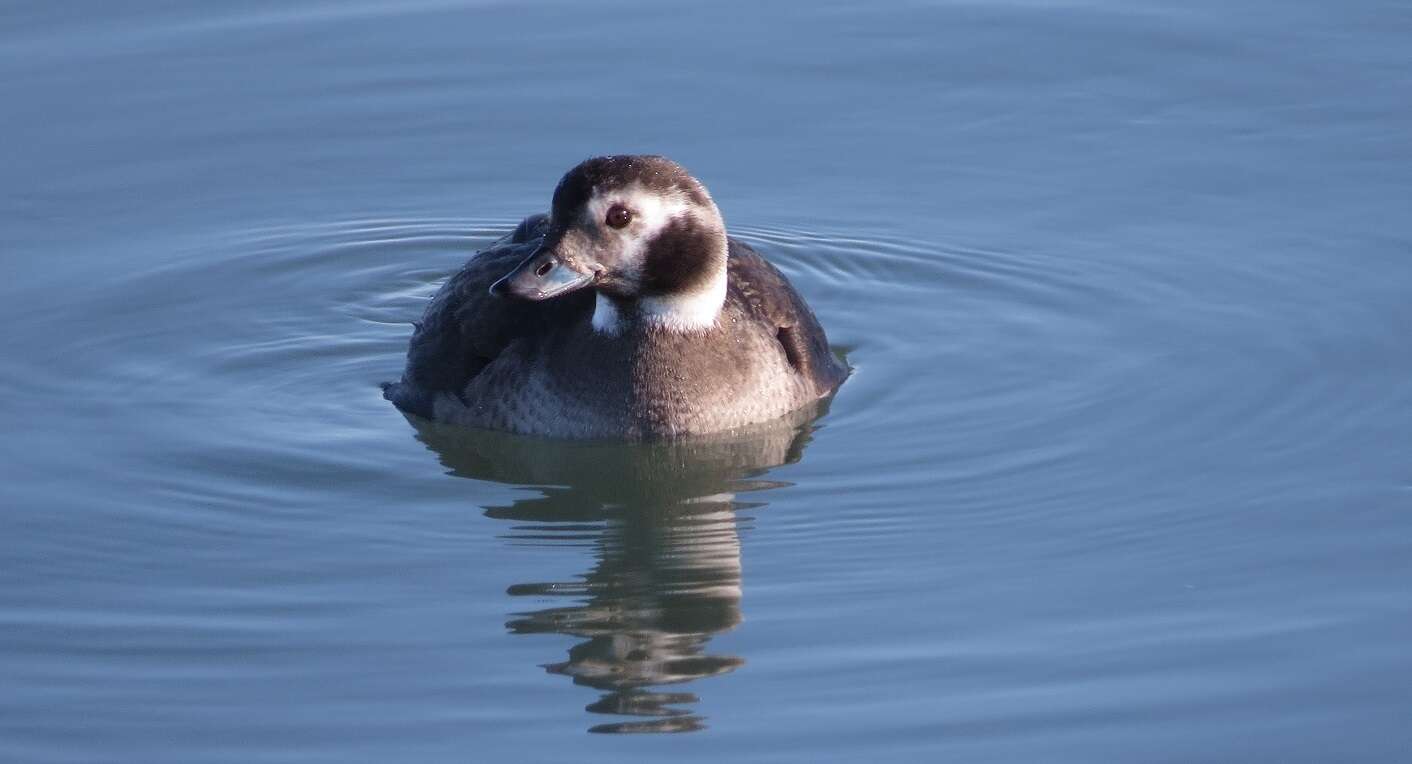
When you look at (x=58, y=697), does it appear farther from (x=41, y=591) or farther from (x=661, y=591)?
(x=661, y=591)

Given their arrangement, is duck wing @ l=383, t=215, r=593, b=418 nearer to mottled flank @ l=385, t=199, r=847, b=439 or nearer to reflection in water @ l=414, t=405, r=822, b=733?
mottled flank @ l=385, t=199, r=847, b=439

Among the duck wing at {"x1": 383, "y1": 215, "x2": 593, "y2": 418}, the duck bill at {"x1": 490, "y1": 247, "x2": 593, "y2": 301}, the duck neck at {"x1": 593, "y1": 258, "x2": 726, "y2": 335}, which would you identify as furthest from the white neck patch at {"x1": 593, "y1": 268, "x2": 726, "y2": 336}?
the duck bill at {"x1": 490, "y1": 247, "x2": 593, "y2": 301}

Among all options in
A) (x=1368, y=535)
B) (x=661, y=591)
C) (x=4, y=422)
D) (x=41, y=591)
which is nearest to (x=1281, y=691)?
(x=1368, y=535)

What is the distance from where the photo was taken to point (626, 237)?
13.3 m

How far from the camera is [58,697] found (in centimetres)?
1084

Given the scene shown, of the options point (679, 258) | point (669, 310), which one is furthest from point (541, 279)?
point (669, 310)

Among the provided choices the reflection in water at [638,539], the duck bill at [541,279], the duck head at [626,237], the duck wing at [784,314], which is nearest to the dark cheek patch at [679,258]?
the duck head at [626,237]

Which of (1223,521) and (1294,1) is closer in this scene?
(1223,521)

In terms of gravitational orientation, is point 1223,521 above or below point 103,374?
below

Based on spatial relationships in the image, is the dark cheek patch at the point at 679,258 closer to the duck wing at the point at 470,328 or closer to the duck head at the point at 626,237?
the duck head at the point at 626,237

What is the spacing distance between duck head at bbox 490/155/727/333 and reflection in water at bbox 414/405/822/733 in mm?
931

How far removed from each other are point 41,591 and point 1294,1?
38.3 ft

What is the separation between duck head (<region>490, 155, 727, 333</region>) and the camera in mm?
13125

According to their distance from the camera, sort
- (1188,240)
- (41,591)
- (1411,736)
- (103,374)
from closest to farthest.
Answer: (1411,736)
(41,591)
(103,374)
(1188,240)
